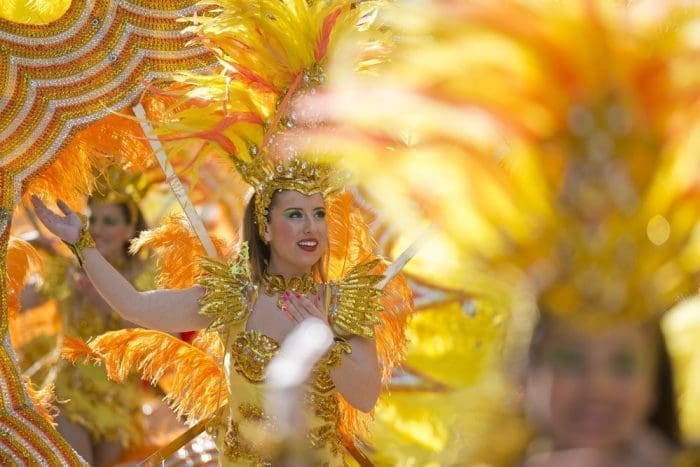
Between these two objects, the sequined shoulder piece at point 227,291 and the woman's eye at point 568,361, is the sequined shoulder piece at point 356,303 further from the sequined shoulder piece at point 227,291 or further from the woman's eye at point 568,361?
the woman's eye at point 568,361

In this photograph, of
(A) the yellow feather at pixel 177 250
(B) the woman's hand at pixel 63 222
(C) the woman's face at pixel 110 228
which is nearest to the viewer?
(B) the woman's hand at pixel 63 222

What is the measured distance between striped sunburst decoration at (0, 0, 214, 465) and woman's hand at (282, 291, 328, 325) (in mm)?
964

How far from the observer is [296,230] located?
464 centimetres

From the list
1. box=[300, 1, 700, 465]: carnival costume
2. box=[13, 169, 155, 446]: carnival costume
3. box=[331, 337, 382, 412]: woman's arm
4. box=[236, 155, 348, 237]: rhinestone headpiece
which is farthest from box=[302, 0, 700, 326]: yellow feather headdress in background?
box=[13, 169, 155, 446]: carnival costume

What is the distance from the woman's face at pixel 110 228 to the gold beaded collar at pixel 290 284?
2.35m

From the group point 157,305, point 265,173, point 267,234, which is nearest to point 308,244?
point 267,234

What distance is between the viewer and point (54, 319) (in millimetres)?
7141

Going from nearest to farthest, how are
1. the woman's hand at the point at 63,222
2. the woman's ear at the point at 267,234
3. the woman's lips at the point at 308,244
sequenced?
the woman's lips at the point at 308,244
the woman's ear at the point at 267,234
the woman's hand at the point at 63,222

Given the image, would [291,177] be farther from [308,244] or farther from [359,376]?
[359,376]

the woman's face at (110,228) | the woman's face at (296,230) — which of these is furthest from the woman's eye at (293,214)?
the woman's face at (110,228)

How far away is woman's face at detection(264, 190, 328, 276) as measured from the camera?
4.63 m

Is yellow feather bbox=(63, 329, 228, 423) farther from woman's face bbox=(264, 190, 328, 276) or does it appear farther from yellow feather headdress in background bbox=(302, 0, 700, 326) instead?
yellow feather headdress in background bbox=(302, 0, 700, 326)

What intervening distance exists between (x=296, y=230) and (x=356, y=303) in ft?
0.94

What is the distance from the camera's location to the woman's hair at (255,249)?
15.7 feet
